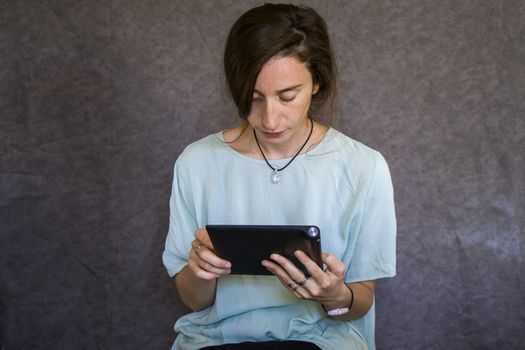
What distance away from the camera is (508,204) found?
5.49ft

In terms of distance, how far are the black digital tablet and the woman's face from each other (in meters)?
0.24

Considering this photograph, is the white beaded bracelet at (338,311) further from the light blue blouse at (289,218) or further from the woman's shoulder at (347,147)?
the woman's shoulder at (347,147)

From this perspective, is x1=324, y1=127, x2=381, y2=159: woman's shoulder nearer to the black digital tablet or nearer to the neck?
the neck

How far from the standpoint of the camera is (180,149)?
1748 mm

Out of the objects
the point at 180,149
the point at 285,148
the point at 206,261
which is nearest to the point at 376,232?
the point at 285,148

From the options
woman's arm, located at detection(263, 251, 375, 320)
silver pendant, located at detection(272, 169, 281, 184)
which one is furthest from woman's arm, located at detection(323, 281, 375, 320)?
silver pendant, located at detection(272, 169, 281, 184)

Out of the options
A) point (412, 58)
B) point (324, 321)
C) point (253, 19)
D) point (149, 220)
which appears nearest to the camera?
point (253, 19)

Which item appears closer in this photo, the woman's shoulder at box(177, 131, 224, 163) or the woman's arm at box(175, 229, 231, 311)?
the woman's arm at box(175, 229, 231, 311)

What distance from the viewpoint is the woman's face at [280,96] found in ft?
3.79

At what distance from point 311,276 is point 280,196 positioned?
0.26 meters

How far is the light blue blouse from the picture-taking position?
1.28 metres

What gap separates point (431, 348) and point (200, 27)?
3.69ft

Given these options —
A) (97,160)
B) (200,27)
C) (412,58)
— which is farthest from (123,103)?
(412,58)

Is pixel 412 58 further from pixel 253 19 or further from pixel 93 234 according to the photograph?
pixel 93 234
